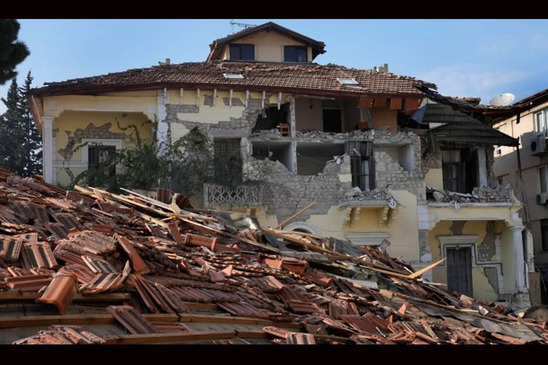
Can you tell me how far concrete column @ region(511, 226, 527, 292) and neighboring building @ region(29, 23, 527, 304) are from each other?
0.14 feet

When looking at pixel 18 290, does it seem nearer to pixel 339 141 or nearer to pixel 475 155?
pixel 339 141

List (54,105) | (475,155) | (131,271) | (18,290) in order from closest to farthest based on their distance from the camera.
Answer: (18,290), (131,271), (54,105), (475,155)

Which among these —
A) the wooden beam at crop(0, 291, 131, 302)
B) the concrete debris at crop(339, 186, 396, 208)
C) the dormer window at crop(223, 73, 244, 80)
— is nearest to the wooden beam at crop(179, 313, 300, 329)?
the wooden beam at crop(0, 291, 131, 302)

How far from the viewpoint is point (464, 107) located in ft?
104

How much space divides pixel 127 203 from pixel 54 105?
41.2ft

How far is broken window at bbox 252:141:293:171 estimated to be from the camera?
27.3m

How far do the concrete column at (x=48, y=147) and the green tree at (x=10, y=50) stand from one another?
25.5 ft

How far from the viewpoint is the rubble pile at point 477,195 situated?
28.2 m

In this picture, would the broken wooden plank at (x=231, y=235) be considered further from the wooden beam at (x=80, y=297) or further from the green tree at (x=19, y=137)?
the green tree at (x=19, y=137)

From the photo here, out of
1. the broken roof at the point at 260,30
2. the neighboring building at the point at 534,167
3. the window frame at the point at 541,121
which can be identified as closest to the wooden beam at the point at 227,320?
the broken roof at the point at 260,30

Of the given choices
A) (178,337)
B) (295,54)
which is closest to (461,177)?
(295,54)

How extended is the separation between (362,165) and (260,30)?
791cm
